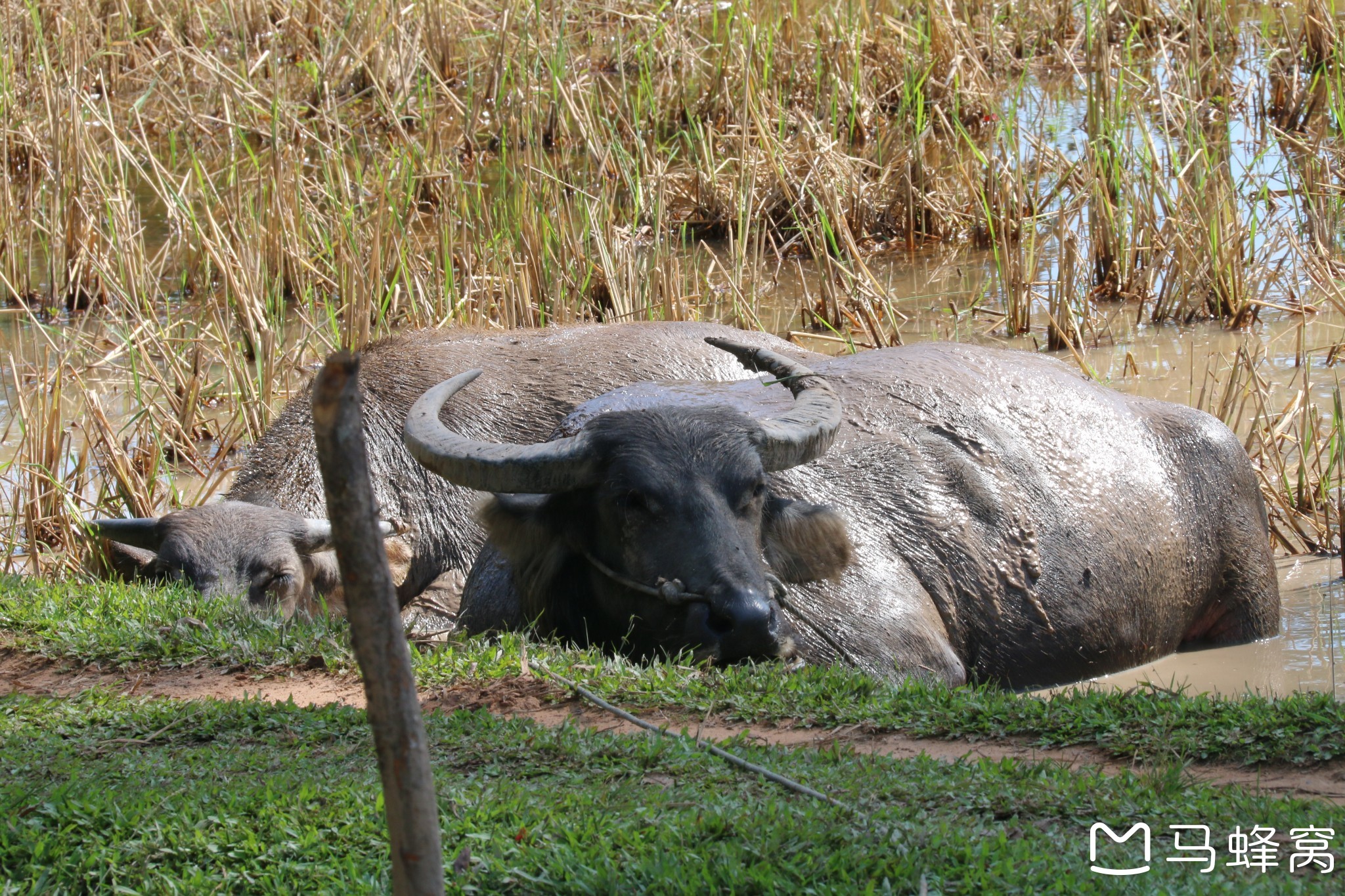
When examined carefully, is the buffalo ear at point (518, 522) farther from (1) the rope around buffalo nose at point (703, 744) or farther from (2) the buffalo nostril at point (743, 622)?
(2) the buffalo nostril at point (743, 622)

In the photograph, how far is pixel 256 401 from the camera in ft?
26.9

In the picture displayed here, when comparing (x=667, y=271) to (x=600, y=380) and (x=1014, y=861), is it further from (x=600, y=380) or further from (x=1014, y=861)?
(x=1014, y=861)

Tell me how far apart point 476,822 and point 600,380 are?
3989 millimetres

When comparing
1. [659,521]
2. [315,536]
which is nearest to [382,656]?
[659,521]

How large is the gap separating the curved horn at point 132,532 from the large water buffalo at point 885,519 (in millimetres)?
1476

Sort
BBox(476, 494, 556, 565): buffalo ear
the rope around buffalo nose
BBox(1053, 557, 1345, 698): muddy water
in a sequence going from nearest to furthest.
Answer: the rope around buffalo nose → BBox(476, 494, 556, 565): buffalo ear → BBox(1053, 557, 1345, 698): muddy water

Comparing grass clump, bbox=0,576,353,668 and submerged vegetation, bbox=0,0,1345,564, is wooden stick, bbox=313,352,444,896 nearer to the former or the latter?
grass clump, bbox=0,576,353,668

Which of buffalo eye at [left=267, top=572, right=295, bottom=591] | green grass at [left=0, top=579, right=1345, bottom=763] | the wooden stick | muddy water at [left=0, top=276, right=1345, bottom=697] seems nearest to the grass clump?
green grass at [left=0, top=579, right=1345, bottom=763]

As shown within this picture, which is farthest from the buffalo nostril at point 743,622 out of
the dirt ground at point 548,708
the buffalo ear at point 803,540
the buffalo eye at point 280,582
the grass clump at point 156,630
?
the buffalo eye at point 280,582

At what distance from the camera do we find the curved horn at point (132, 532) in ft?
21.6

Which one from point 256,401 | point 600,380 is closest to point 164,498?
point 256,401

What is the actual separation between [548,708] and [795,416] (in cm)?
152

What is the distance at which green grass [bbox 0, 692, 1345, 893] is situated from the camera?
304cm

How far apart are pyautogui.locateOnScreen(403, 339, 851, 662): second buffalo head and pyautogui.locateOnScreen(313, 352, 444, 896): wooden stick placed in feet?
8.54
